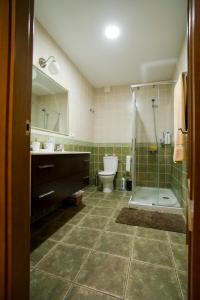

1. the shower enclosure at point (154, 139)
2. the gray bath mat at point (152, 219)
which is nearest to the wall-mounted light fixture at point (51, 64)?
the shower enclosure at point (154, 139)

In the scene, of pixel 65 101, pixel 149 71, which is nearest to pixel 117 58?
pixel 149 71

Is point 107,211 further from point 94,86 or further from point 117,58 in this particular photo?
point 94,86

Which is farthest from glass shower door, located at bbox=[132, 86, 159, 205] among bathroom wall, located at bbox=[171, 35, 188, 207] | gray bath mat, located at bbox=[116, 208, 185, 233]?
gray bath mat, located at bbox=[116, 208, 185, 233]

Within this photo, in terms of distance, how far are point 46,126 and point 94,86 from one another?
215 centimetres

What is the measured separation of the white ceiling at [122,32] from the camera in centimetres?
171

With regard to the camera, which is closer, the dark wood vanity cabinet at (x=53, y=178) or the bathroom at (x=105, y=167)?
the bathroom at (x=105, y=167)

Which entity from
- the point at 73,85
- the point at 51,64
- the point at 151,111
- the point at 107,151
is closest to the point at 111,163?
the point at 107,151

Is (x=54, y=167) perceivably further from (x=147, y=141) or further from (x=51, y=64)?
(x=147, y=141)

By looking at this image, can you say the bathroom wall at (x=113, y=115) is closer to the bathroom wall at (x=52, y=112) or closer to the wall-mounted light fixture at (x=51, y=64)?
the bathroom wall at (x=52, y=112)

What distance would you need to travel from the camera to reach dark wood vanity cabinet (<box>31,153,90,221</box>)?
1329mm

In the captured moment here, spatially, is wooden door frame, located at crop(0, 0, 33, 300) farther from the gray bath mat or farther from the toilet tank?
the toilet tank

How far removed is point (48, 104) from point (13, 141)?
190 centimetres

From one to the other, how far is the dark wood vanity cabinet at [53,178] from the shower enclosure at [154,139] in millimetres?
1701

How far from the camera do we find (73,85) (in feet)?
9.45
